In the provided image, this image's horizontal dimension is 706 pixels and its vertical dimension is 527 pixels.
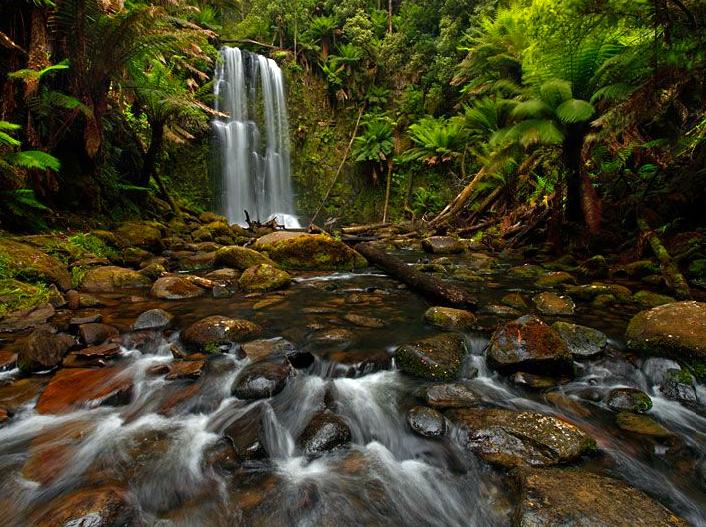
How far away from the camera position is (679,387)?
2568 millimetres

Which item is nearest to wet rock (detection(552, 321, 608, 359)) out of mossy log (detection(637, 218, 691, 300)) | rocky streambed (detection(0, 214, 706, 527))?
rocky streambed (detection(0, 214, 706, 527))

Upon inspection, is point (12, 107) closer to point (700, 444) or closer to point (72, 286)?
point (72, 286)

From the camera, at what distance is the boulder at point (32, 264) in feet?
13.5

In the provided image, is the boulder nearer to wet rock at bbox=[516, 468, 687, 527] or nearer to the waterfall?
wet rock at bbox=[516, 468, 687, 527]

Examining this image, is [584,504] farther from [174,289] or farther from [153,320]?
[174,289]

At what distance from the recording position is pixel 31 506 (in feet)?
5.71

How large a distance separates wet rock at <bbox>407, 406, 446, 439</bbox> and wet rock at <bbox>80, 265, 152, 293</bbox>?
4242 millimetres

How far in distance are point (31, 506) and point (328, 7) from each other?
20.6 metres

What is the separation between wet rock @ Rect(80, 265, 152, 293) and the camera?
4.77 m

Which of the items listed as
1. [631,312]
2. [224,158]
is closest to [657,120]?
[631,312]

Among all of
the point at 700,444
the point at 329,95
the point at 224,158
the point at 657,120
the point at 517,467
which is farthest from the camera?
the point at 329,95

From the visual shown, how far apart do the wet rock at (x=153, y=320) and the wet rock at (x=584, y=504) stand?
3.39 metres

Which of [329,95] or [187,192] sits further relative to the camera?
[329,95]

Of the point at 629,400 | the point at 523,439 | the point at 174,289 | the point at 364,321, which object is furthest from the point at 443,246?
the point at 523,439
